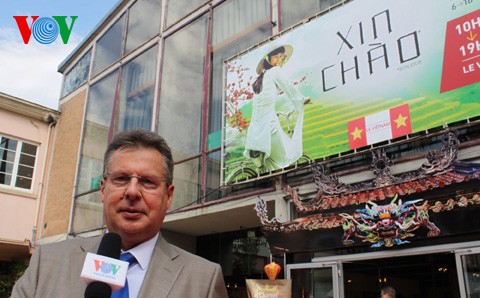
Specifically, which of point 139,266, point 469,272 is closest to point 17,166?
point 469,272

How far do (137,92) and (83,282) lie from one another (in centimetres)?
1259

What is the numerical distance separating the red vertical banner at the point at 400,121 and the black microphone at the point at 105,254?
594 cm

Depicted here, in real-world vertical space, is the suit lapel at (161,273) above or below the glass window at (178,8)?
below

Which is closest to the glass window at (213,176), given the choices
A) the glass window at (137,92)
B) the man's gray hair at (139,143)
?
the glass window at (137,92)

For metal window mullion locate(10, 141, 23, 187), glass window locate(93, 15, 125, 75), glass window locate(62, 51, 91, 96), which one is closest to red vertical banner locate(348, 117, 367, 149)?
glass window locate(93, 15, 125, 75)

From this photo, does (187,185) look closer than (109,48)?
Yes

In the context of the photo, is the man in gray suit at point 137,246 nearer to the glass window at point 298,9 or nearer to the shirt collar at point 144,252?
the shirt collar at point 144,252

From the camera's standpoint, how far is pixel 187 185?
10812 millimetres

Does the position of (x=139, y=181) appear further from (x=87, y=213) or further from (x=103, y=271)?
(x=87, y=213)

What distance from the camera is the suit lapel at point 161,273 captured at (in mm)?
1814

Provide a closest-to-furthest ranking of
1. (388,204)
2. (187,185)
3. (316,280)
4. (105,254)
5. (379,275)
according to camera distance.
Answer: (105,254), (388,204), (316,280), (379,275), (187,185)

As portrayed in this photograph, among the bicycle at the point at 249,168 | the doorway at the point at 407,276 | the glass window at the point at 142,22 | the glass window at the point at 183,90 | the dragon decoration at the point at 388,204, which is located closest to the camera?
the dragon decoration at the point at 388,204

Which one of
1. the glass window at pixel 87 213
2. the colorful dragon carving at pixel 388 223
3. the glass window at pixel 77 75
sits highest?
the glass window at pixel 77 75

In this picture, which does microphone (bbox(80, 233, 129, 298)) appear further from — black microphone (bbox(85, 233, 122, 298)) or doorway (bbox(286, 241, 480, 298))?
doorway (bbox(286, 241, 480, 298))
